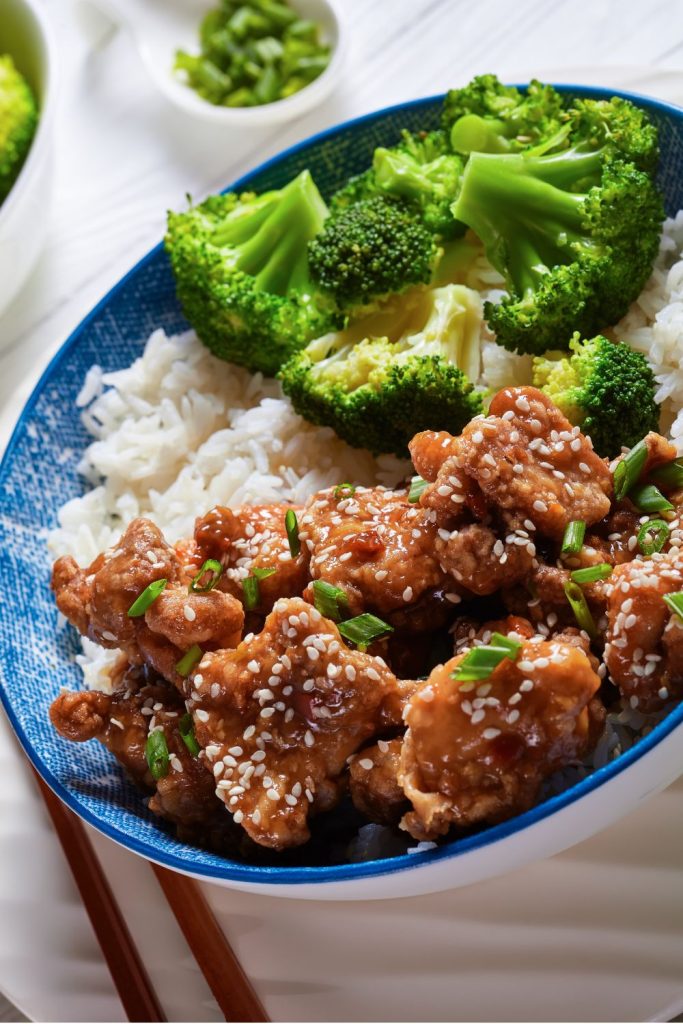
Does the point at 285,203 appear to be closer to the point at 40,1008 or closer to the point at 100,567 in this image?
the point at 100,567

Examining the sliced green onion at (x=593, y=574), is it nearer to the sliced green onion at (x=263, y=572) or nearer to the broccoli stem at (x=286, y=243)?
the sliced green onion at (x=263, y=572)

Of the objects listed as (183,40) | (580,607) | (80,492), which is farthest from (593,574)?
(183,40)

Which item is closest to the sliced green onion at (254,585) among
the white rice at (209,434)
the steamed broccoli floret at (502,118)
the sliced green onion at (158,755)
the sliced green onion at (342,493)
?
the sliced green onion at (342,493)

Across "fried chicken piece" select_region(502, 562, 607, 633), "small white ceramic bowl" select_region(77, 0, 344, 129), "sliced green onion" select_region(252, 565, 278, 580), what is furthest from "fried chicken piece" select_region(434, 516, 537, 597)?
"small white ceramic bowl" select_region(77, 0, 344, 129)

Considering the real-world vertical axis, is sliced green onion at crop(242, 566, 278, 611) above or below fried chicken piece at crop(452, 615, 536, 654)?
above

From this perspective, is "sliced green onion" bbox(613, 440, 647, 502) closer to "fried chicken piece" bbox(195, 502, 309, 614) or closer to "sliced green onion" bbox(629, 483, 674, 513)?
"sliced green onion" bbox(629, 483, 674, 513)

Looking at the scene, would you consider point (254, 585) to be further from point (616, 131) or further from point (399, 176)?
point (616, 131)
